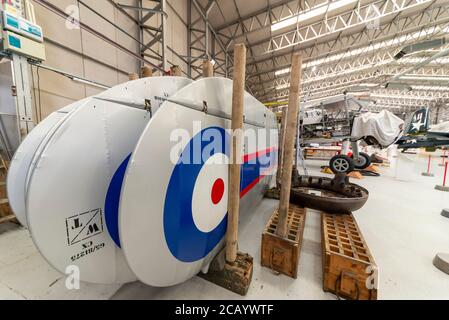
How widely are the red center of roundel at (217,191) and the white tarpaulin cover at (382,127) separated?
530 cm

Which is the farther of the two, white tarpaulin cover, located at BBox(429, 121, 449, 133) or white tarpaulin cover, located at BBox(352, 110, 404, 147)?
→ white tarpaulin cover, located at BBox(429, 121, 449, 133)

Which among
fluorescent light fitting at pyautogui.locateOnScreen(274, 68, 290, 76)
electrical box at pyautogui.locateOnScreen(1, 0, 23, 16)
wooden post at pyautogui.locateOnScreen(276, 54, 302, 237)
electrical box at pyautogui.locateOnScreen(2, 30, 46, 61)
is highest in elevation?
fluorescent light fitting at pyautogui.locateOnScreen(274, 68, 290, 76)

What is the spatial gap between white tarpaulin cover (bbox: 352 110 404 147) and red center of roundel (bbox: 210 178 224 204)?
530 centimetres

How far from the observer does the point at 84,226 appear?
1.03m

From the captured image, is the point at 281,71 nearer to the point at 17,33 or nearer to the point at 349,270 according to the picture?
the point at 17,33

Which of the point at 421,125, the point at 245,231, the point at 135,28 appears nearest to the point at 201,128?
the point at 245,231

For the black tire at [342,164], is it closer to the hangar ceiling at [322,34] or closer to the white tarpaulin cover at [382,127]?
the white tarpaulin cover at [382,127]

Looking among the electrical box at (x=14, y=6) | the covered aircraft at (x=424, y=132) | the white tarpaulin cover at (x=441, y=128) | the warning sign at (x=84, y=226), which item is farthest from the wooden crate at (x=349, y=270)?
the white tarpaulin cover at (x=441, y=128)

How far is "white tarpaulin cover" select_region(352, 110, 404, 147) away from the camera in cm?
455

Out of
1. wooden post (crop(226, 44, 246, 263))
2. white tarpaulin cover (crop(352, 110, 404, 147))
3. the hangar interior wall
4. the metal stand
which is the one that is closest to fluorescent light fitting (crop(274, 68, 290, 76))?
white tarpaulin cover (crop(352, 110, 404, 147))

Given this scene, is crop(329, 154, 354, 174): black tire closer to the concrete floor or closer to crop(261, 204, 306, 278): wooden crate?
the concrete floor

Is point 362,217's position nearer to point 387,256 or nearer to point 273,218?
point 387,256

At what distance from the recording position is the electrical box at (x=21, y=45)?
1866 mm
